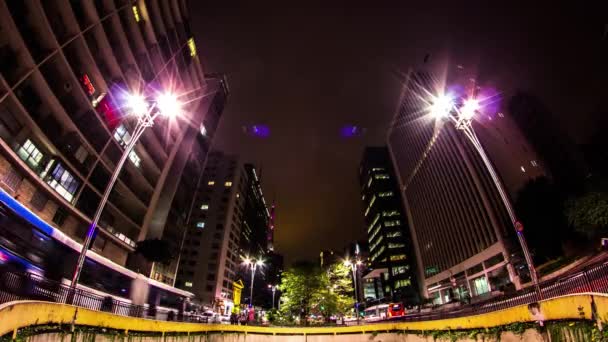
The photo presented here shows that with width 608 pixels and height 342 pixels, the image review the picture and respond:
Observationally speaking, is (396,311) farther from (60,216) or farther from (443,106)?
(60,216)

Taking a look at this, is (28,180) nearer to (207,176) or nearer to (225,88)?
(225,88)

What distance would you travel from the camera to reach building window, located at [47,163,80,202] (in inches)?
1043

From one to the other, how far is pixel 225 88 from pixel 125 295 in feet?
196

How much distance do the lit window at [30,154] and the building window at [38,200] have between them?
2421mm

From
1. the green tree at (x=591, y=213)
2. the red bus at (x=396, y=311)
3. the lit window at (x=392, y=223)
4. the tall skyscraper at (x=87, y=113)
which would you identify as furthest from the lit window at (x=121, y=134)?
the lit window at (x=392, y=223)

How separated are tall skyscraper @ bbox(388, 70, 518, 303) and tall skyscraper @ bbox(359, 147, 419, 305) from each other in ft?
51.1

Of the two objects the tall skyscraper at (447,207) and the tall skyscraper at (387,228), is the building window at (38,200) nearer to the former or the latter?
the tall skyscraper at (447,207)

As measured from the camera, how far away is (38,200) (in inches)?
979

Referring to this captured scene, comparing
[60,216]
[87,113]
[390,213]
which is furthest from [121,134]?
[390,213]

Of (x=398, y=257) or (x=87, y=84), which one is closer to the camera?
(x=87, y=84)

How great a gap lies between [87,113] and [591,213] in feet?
177

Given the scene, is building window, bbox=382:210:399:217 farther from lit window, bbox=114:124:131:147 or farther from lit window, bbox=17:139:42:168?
lit window, bbox=17:139:42:168

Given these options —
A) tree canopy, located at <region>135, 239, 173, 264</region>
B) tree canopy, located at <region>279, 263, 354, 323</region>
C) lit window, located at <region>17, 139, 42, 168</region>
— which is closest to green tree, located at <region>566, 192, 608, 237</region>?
tree canopy, located at <region>279, 263, 354, 323</region>

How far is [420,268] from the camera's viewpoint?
91.2 meters
